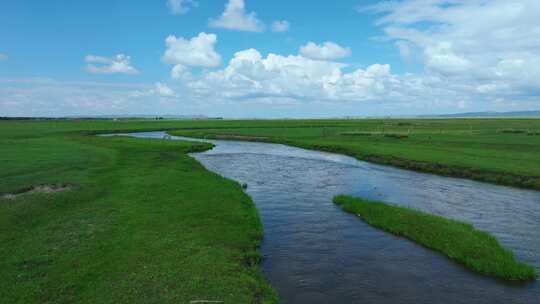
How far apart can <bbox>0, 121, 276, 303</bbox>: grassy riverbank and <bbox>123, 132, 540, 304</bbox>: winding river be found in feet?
6.35

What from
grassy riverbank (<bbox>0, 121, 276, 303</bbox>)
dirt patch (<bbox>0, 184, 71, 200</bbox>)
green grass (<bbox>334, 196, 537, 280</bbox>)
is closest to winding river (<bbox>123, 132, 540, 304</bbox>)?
green grass (<bbox>334, 196, 537, 280</bbox>)

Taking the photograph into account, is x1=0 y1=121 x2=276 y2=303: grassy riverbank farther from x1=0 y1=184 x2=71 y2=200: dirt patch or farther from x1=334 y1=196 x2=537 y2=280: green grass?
x1=334 y1=196 x2=537 y2=280: green grass

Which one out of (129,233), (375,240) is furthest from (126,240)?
(375,240)

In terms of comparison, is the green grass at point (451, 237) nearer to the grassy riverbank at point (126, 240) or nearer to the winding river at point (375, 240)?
the winding river at point (375, 240)

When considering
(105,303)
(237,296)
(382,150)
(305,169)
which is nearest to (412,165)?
(382,150)

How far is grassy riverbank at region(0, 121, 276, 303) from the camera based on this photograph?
13.1m

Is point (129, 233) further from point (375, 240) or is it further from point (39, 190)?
point (375, 240)

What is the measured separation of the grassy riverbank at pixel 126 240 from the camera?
42.9 ft

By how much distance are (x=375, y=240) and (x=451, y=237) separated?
14.1 ft

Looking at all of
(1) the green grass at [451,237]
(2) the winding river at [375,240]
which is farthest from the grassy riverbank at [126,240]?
(1) the green grass at [451,237]

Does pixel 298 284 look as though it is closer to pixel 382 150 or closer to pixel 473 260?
pixel 473 260

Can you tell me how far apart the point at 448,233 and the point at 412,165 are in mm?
27247

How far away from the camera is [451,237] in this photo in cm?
1986

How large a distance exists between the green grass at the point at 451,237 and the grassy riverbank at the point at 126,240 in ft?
29.0
